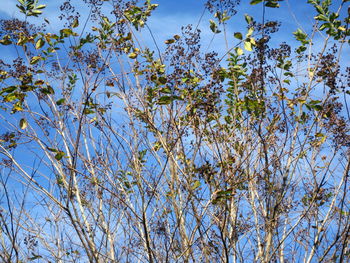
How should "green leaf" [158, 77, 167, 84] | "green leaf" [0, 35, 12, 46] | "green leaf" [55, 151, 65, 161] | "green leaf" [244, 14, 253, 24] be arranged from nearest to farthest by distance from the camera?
"green leaf" [55, 151, 65, 161]
"green leaf" [158, 77, 167, 84]
"green leaf" [244, 14, 253, 24]
"green leaf" [0, 35, 12, 46]

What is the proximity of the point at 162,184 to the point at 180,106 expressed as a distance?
41.8 inches

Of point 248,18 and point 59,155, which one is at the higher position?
point 248,18

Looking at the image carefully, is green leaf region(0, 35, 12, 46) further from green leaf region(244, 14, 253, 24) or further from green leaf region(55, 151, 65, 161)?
green leaf region(244, 14, 253, 24)

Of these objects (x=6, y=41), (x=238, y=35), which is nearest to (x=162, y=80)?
(x=238, y=35)

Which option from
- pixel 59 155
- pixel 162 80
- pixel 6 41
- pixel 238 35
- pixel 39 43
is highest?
pixel 6 41

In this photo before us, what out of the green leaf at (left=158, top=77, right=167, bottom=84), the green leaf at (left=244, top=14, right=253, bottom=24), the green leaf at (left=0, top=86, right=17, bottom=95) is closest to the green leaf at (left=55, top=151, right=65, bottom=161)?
the green leaf at (left=0, top=86, right=17, bottom=95)

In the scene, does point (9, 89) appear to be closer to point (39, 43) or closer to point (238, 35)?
point (39, 43)

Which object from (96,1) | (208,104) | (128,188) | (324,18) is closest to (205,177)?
(208,104)

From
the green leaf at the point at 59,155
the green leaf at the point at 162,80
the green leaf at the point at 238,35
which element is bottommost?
the green leaf at the point at 59,155

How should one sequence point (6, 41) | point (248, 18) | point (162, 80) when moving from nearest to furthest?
A: 1. point (162, 80)
2. point (248, 18)
3. point (6, 41)

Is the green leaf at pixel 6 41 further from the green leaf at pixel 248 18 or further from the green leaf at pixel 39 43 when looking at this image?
the green leaf at pixel 248 18

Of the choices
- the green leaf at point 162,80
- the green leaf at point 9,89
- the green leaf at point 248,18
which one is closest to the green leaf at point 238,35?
the green leaf at point 248,18

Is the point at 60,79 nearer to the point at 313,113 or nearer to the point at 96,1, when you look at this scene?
the point at 96,1

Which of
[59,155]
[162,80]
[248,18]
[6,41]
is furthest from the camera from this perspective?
[6,41]
